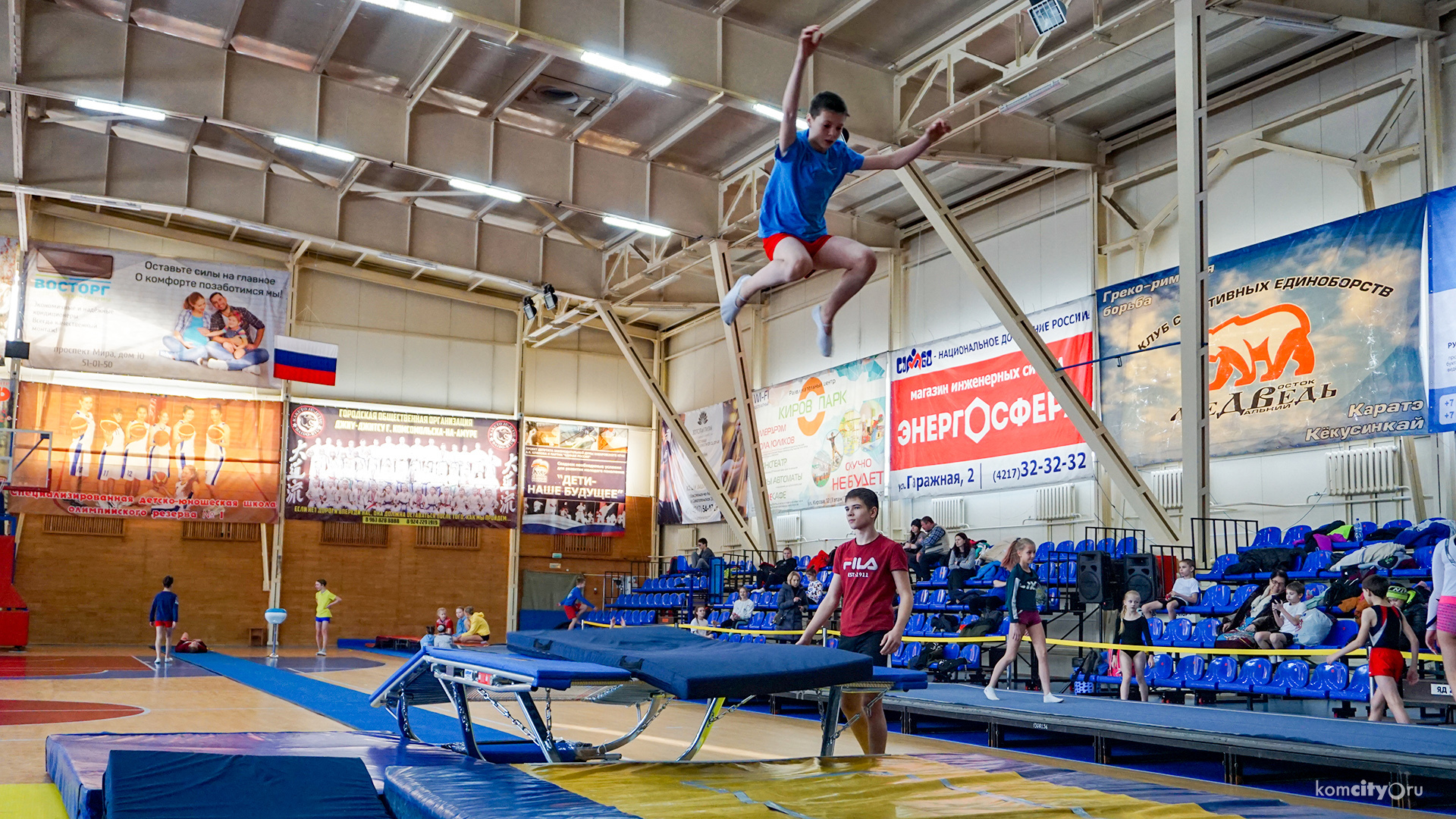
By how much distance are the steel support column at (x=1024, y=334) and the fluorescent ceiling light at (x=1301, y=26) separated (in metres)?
4.09

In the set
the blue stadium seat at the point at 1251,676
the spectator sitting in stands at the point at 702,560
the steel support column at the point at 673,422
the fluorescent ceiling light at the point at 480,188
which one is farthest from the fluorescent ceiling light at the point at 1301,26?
the spectator sitting in stands at the point at 702,560

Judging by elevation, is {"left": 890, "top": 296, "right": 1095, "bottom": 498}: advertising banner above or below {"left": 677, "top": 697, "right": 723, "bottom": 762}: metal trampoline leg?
above

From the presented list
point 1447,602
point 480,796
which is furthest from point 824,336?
point 1447,602

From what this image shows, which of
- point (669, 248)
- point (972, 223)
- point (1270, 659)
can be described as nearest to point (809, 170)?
point (1270, 659)

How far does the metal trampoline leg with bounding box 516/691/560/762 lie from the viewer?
208 inches

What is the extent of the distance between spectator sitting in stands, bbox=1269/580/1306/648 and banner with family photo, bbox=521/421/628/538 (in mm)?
17764

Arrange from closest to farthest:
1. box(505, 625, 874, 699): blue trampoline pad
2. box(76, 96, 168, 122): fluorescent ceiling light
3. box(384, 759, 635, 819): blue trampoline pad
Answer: box(384, 759, 635, 819): blue trampoline pad
box(505, 625, 874, 699): blue trampoline pad
box(76, 96, 168, 122): fluorescent ceiling light

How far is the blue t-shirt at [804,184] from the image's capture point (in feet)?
16.7

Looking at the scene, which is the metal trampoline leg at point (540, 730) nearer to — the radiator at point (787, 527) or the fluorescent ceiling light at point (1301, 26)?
the fluorescent ceiling light at point (1301, 26)

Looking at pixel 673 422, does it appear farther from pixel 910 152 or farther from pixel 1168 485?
pixel 910 152

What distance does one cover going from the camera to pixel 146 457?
70.6ft

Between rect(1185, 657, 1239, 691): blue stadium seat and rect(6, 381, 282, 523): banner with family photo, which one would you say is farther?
rect(6, 381, 282, 523): banner with family photo

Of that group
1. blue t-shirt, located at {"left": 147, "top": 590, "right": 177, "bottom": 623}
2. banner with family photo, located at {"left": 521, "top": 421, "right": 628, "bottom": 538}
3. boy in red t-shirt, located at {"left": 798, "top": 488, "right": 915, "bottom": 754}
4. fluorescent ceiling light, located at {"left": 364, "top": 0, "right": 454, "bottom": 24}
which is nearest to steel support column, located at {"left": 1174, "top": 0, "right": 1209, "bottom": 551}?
boy in red t-shirt, located at {"left": 798, "top": 488, "right": 915, "bottom": 754}

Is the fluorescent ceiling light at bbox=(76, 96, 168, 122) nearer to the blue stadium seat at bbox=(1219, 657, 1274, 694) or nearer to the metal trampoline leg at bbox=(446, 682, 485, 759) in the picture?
the metal trampoline leg at bbox=(446, 682, 485, 759)
